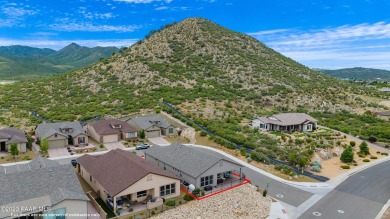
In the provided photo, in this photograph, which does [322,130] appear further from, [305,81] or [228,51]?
[228,51]

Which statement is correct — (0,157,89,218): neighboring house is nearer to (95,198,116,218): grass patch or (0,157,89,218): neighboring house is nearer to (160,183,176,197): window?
(95,198,116,218): grass patch

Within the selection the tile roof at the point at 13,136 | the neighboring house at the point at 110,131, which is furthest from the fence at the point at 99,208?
the neighboring house at the point at 110,131

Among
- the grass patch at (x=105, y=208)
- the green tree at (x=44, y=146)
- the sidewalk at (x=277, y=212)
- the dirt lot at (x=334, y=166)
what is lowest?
the sidewalk at (x=277, y=212)

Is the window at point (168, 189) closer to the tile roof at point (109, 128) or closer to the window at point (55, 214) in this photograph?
the window at point (55, 214)

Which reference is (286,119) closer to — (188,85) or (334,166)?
(334,166)

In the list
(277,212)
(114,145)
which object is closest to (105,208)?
(277,212)

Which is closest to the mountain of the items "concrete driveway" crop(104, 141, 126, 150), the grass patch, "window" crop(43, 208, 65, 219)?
"concrete driveway" crop(104, 141, 126, 150)

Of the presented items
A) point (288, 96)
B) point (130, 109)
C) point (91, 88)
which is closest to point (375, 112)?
point (288, 96)
